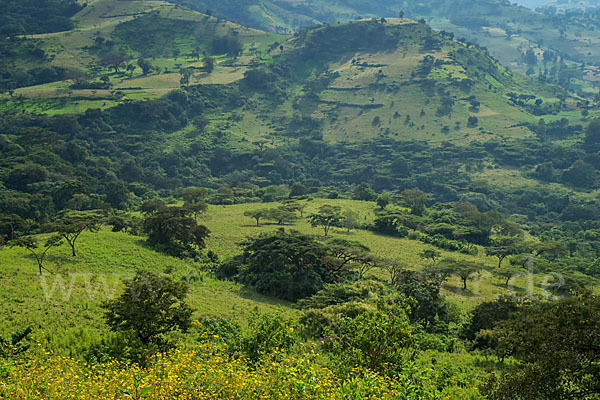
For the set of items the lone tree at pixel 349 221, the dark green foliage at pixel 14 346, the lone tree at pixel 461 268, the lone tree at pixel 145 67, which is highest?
the lone tree at pixel 145 67

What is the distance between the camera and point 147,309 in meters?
19.0

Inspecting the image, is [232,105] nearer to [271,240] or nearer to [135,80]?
[135,80]

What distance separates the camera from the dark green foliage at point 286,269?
38.8 metres

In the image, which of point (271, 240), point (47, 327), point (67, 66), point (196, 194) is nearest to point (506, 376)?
point (47, 327)

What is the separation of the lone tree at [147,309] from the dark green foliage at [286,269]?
19239 mm

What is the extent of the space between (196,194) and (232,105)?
10262 cm

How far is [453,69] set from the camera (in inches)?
7682

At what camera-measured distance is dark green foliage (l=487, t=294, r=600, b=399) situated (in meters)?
11.6

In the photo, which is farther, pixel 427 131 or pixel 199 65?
pixel 199 65

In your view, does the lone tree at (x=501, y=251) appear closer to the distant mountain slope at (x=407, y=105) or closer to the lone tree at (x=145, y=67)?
the distant mountain slope at (x=407, y=105)

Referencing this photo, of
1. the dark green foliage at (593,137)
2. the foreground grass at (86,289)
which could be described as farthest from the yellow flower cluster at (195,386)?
the dark green foliage at (593,137)

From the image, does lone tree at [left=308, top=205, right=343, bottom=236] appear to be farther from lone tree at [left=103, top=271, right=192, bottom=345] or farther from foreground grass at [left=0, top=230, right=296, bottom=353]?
lone tree at [left=103, top=271, right=192, bottom=345]

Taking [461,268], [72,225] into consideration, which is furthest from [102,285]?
[461,268]

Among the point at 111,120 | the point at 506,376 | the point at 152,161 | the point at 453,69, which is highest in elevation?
the point at 453,69
